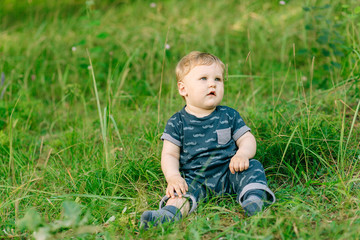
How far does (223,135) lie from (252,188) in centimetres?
38

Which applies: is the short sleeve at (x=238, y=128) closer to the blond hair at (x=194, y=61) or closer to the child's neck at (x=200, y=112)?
the child's neck at (x=200, y=112)

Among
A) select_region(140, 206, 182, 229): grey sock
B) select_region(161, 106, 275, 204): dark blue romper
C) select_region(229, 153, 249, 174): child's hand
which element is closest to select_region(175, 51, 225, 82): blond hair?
select_region(161, 106, 275, 204): dark blue romper

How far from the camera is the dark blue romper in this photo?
235cm

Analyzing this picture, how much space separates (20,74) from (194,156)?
8.29ft

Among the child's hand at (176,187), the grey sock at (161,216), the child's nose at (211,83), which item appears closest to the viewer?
the grey sock at (161,216)

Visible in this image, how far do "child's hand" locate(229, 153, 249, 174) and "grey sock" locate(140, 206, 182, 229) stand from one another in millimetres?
386

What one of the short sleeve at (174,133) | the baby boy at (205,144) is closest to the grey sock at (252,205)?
the baby boy at (205,144)

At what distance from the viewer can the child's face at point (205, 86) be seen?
2.34 metres

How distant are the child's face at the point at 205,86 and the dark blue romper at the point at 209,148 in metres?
0.10

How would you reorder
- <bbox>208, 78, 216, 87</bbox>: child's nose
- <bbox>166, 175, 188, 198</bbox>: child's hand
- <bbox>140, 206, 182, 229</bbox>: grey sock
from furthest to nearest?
<bbox>208, 78, 216, 87</bbox>: child's nose → <bbox>166, 175, 188, 198</bbox>: child's hand → <bbox>140, 206, 182, 229</bbox>: grey sock

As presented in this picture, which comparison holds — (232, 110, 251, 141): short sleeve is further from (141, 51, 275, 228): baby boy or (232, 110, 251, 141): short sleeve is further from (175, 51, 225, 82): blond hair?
(175, 51, 225, 82): blond hair

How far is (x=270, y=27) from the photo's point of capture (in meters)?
4.80

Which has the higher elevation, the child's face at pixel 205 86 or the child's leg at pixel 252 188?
the child's face at pixel 205 86

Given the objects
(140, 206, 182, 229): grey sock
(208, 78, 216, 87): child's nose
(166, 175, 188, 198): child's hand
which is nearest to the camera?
(140, 206, 182, 229): grey sock
